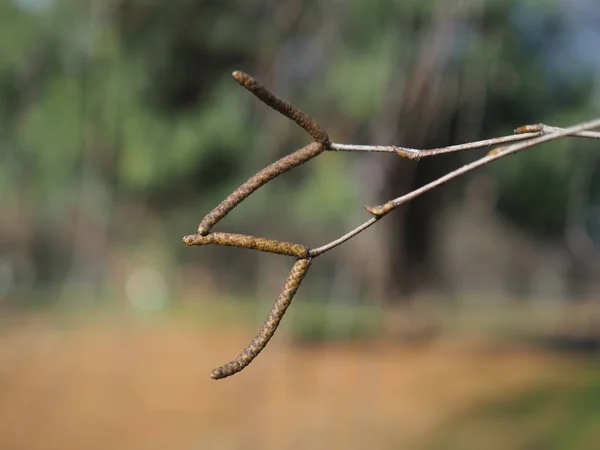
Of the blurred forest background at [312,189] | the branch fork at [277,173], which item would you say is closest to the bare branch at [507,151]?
the branch fork at [277,173]

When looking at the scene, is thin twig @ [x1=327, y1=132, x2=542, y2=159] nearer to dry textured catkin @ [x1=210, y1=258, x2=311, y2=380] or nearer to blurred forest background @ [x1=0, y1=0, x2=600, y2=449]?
dry textured catkin @ [x1=210, y1=258, x2=311, y2=380]

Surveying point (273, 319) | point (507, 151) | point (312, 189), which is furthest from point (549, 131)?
point (312, 189)

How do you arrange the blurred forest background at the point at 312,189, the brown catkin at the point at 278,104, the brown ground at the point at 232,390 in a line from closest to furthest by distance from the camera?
1. the brown catkin at the point at 278,104
2. the brown ground at the point at 232,390
3. the blurred forest background at the point at 312,189

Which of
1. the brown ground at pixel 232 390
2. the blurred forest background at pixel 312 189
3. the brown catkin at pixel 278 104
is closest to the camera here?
the brown catkin at pixel 278 104

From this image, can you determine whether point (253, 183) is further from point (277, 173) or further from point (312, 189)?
point (312, 189)

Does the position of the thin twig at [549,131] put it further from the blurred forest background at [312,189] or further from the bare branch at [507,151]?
the blurred forest background at [312,189]

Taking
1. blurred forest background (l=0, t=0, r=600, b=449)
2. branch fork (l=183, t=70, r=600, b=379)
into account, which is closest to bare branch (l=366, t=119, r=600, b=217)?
branch fork (l=183, t=70, r=600, b=379)
